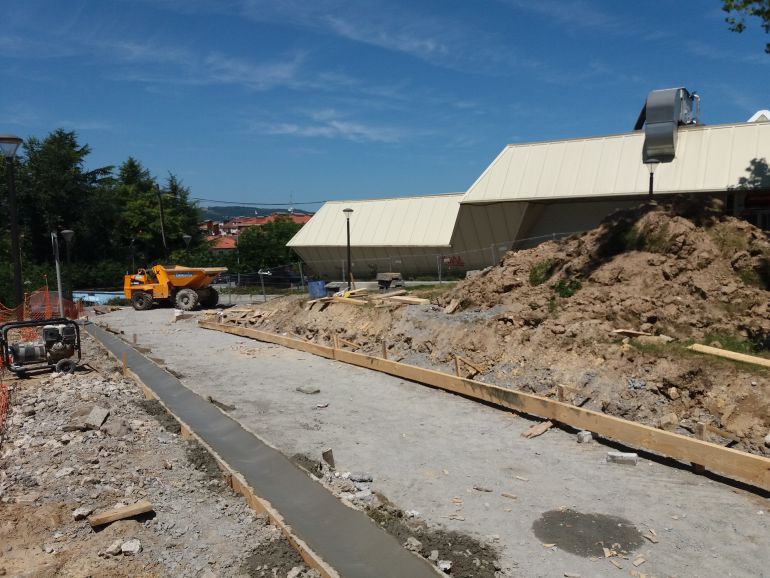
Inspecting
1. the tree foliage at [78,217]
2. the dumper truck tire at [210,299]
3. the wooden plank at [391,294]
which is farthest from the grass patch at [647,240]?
the tree foliage at [78,217]

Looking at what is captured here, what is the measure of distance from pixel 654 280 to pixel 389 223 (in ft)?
64.3

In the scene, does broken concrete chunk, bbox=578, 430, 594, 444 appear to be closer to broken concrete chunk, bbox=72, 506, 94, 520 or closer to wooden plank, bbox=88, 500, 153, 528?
wooden plank, bbox=88, 500, 153, 528

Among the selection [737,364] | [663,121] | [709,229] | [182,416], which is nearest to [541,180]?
[663,121]

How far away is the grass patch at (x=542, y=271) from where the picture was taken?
635 inches

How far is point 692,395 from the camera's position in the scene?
10.1 meters

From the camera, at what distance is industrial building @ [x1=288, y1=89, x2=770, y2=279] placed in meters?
21.0

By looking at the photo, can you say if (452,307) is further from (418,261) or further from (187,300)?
(187,300)

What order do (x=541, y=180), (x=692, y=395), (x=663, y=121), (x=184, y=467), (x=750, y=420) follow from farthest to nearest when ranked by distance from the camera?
1. (x=541, y=180)
2. (x=663, y=121)
3. (x=692, y=395)
4. (x=750, y=420)
5. (x=184, y=467)

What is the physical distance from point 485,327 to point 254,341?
8.59 metres

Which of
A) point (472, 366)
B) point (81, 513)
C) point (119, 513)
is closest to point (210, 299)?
point (472, 366)

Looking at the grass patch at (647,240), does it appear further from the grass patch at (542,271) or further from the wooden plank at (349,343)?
the wooden plank at (349,343)

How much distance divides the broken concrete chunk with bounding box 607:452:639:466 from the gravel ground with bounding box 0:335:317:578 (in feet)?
16.6

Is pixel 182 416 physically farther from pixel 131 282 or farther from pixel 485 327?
pixel 131 282

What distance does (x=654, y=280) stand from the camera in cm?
1368
